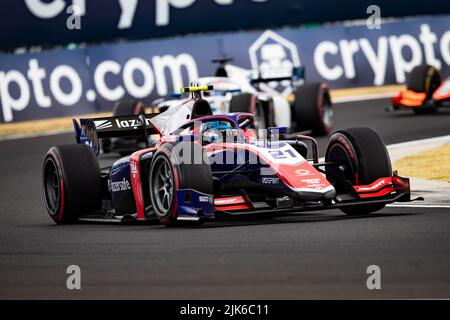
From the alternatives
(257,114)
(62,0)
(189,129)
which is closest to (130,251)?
(189,129)

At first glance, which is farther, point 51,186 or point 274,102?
point 274,102

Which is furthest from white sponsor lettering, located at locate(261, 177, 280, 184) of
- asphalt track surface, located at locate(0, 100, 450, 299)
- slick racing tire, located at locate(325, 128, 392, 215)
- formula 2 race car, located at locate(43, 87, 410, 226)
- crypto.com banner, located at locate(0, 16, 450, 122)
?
crypto.com banner, located at locate(0, 16, 450, 122)

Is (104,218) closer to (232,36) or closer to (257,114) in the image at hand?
(257,114)

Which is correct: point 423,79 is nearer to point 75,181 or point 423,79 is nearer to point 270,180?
point 75,181

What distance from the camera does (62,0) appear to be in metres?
27.5

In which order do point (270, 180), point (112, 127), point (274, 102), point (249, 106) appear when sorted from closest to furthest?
point (270, 180) → point (112, 127) → point (249, 106) → point (274, 102)

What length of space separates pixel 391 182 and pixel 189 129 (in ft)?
7.75

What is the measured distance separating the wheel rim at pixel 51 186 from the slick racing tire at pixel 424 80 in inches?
519

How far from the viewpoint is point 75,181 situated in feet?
41.9

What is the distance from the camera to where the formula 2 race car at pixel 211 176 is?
37.2 feet

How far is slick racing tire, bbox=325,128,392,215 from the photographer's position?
11.9 metres

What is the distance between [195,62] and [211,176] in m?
16.7

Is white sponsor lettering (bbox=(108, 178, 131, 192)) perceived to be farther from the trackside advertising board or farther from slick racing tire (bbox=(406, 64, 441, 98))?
the trackside advertising board

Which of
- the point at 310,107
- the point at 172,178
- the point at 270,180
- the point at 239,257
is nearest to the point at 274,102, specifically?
the point at 310,107
